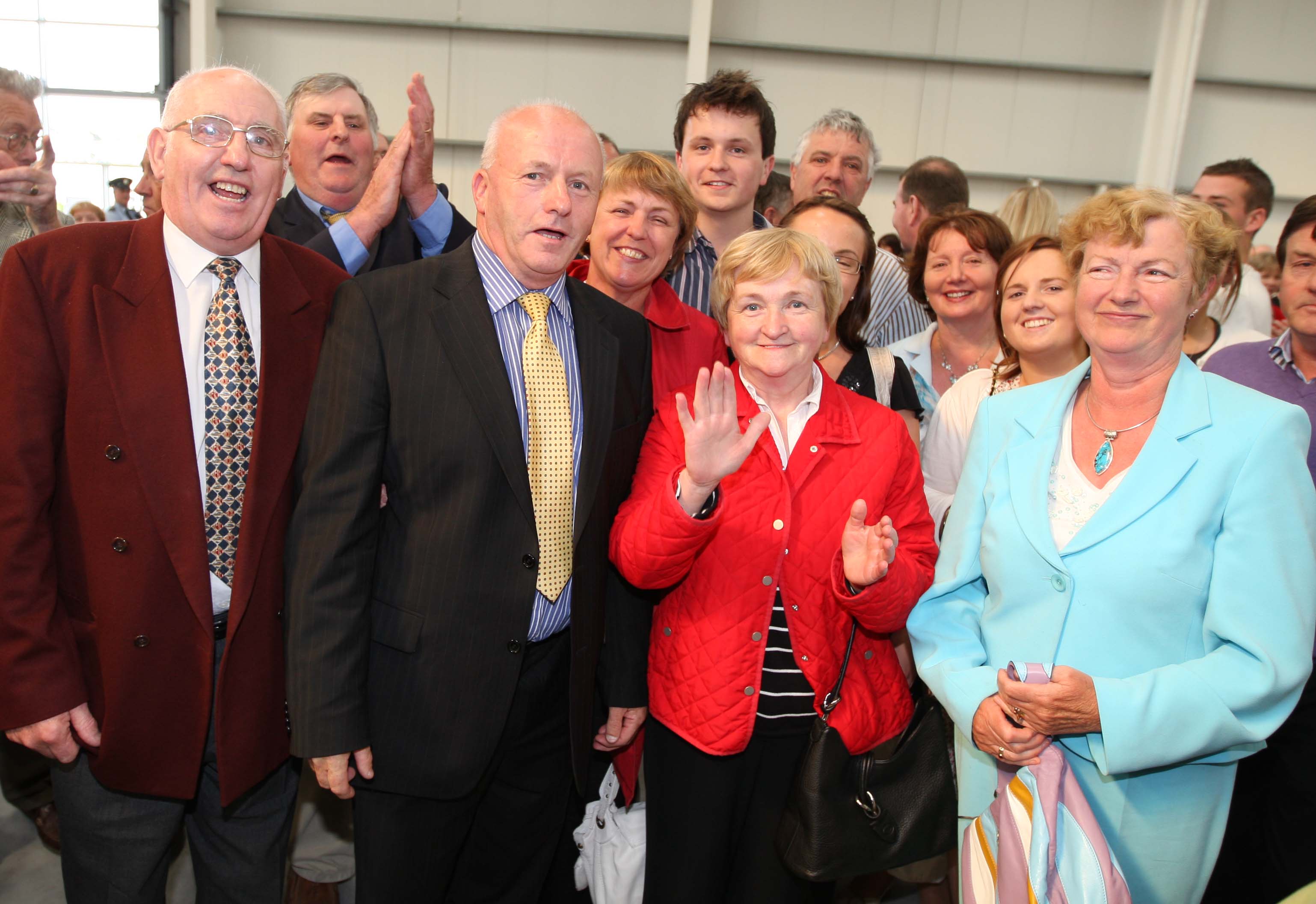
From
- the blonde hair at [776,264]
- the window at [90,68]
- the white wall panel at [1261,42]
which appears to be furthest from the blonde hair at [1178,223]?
Result: the window at [90,68]

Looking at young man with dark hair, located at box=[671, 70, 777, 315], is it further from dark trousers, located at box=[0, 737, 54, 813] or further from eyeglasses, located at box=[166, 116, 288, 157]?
dark trousers, located at box=[0, 737, 54, 813]

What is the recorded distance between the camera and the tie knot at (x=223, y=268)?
6.03 ft

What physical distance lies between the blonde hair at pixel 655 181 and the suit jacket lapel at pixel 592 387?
1.73 ft

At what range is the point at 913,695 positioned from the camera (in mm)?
2621

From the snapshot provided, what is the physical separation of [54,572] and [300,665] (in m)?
0.51

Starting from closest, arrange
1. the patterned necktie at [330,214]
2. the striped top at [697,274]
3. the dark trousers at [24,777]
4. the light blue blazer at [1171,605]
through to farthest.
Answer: the light blue blazer at [1171,605] < the dark trousers at [24,777] < the striped top at [697,274] < the patterned necktie at [330,214]

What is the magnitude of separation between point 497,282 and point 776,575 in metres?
0.87

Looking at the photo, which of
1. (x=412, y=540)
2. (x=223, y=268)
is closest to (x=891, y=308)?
(x=412, y=540)

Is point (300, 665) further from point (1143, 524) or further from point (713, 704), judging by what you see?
point (1143, 524)

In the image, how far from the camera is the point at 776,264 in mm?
2037

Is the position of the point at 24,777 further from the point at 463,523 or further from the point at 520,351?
the point at 520,351

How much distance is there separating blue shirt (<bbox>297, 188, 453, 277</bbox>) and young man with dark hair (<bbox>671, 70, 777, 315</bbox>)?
793 mm

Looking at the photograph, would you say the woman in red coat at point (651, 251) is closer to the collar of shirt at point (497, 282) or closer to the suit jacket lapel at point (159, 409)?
the collar of shirt at point (497, 282)

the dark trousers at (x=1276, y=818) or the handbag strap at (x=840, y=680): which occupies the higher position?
the handbag strap at (x=840, y=680)
